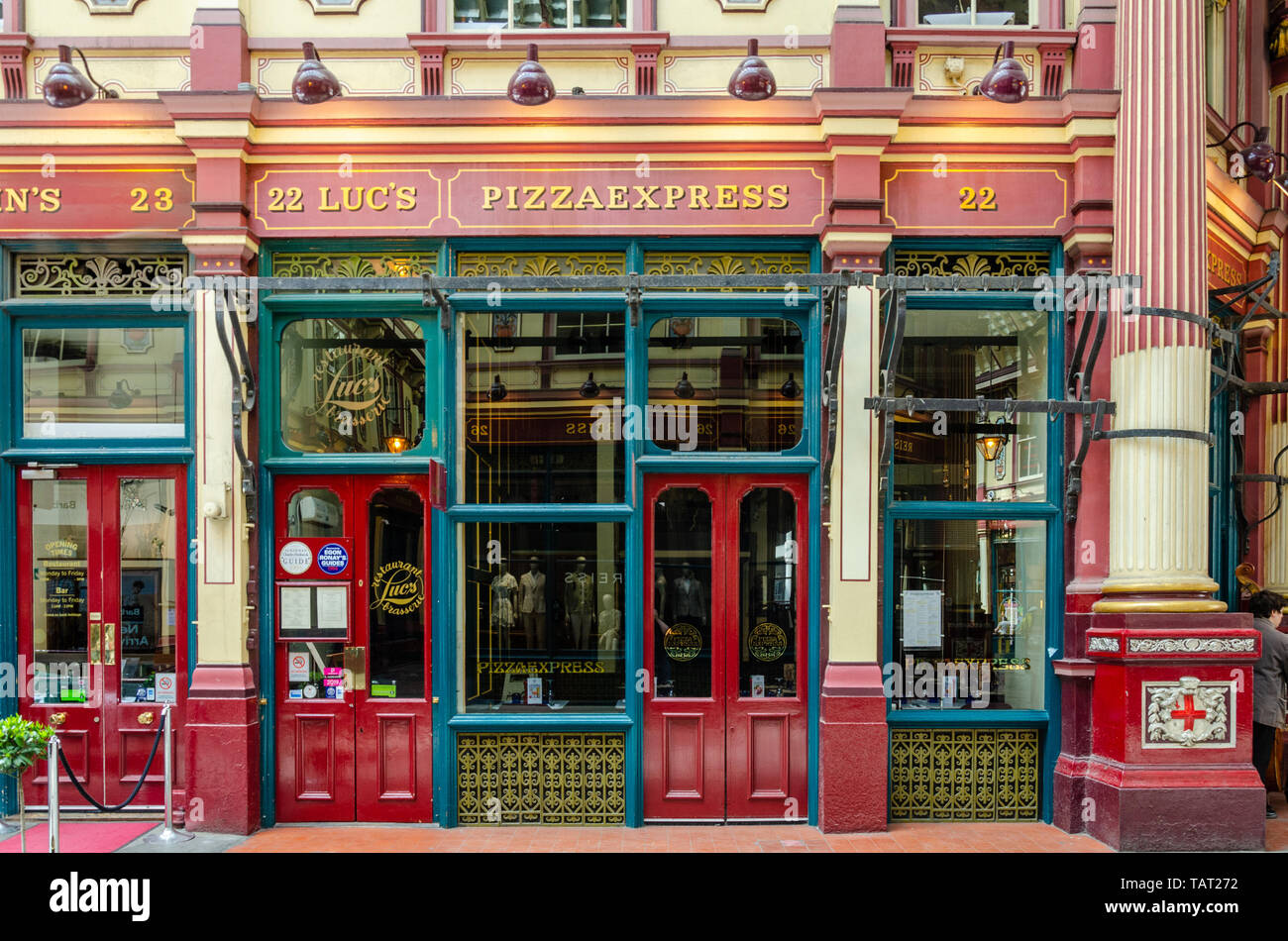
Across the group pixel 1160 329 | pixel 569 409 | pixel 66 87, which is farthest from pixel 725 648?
pixel 66 87

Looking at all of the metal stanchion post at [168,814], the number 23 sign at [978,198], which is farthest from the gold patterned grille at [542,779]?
the number 23 sign at [978,198]

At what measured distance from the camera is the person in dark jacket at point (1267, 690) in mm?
8172

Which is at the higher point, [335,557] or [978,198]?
[978,198]

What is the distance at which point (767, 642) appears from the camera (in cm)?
827

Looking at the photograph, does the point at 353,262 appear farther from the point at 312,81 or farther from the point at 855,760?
the point at 855,760

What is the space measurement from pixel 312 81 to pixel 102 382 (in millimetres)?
3185

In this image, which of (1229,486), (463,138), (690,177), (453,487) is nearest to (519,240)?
(463,138)

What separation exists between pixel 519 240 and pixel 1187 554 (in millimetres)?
5858

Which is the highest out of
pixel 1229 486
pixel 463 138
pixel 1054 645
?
pixel 463 138

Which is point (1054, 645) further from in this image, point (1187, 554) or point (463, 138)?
point (463, 138)

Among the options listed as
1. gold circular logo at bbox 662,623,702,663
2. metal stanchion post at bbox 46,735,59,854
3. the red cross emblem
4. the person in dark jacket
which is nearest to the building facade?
gold circular logo at bbox 662,623,702,663

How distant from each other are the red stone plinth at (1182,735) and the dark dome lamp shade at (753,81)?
191 inches

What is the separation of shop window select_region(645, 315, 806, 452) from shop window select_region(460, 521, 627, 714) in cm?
114

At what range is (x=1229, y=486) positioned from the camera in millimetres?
9898
